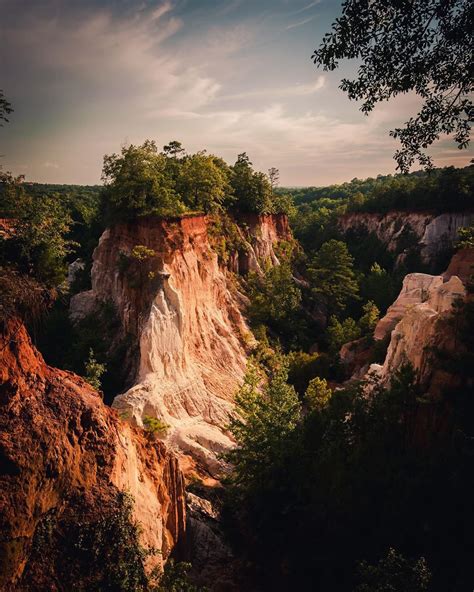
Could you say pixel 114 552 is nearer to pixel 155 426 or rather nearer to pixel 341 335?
pixel 155 426

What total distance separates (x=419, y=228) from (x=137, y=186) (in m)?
47.7

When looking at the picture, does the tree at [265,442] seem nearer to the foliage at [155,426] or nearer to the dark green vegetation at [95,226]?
the foliage at [155,426]

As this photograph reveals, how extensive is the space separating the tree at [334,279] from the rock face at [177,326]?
50.8 feet

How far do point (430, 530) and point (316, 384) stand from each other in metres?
16.2

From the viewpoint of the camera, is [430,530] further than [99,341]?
No

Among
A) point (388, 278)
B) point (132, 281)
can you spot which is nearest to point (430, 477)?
point (132, 281)

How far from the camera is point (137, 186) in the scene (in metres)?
23.6

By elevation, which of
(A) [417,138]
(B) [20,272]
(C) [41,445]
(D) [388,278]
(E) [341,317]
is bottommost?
(E) [341,317]

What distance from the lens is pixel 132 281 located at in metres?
23.9

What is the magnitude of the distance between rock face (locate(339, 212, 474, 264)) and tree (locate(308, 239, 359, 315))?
56.1ft

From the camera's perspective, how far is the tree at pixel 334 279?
42.6 m

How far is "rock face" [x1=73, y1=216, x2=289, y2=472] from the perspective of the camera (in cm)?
1959

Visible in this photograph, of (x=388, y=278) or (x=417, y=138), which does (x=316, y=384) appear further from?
(x=388, y=278)

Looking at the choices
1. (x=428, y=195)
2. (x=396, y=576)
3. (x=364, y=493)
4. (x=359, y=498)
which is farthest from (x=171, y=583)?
(x=428, y=195)
